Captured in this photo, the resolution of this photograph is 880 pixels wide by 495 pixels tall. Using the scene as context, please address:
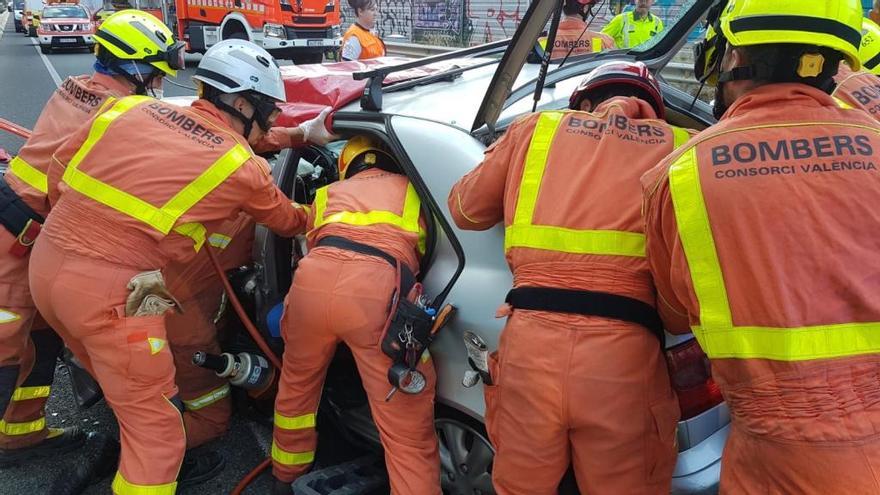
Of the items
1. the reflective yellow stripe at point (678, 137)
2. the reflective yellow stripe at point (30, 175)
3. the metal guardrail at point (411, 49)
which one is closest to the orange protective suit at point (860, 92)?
the reflective yellow stripe at point (678, 137)

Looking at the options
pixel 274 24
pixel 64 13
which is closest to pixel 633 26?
pixel 274 24

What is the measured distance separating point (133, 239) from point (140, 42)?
1.35 metres

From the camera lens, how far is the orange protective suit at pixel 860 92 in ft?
8.68

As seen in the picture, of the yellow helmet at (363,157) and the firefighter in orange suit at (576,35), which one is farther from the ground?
the firefighter in orange suit at (576,35)

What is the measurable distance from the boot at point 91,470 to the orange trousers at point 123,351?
0.43 meters

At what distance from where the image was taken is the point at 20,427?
120 inches

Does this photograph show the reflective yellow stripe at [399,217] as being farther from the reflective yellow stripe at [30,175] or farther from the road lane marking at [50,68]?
the road lane marking at [50,68]

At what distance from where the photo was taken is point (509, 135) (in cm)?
208

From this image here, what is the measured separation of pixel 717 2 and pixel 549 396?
60.8 inches

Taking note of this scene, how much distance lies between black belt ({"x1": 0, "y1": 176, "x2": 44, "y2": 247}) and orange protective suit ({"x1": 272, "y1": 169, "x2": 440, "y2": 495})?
4.24ft

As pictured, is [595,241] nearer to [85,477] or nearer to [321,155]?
[321,155]

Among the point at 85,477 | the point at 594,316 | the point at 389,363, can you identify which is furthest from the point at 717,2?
the point at 85,477

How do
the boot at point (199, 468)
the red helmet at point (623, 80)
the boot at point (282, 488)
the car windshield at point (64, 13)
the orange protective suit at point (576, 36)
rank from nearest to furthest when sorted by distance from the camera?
the red helmet at point (623, 80), the boot at point (282, 488), the boot at point (199, 468), the orange protective suit at point (576, 36), the car windshield at point (64, 13)

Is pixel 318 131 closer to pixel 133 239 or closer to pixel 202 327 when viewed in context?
pixel 133 239
